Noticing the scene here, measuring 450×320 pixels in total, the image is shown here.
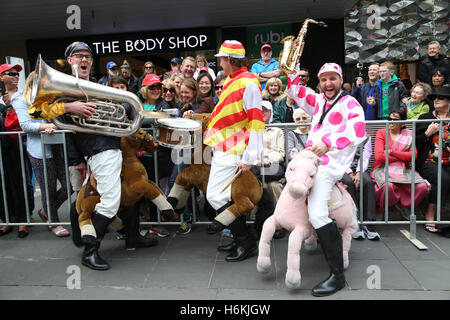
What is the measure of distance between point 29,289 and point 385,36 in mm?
9778

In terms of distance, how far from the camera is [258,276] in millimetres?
3730

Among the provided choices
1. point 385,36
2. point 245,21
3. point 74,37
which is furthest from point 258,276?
point 74,37

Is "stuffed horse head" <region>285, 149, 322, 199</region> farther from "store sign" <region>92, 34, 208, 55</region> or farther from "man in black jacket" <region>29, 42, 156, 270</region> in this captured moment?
"store sign" <region>92, 34, 208, 55</region>

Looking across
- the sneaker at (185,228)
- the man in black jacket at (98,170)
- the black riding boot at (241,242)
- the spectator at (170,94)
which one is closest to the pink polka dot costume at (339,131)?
the black riding boot at (241,242)

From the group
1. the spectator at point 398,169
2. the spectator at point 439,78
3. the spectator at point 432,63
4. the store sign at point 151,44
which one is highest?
the store sign at point 151,44

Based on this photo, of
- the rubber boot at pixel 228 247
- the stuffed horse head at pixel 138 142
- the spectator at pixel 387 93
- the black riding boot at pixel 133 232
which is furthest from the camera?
the spectator at pixel 387 93

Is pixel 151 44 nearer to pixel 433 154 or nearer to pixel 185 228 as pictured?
pixel 185 228

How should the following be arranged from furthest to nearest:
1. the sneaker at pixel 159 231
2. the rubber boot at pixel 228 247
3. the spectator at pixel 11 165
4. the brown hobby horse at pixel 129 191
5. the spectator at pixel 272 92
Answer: the spectator at pixel 272 92
the spectator at pixel 11 165
the sneaker at pixel 159 231
the rubber boot at pixel 228 247
the brown hobby horse at pixel 129 191

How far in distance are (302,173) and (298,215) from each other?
445 millimetres

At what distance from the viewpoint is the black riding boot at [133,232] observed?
450cm

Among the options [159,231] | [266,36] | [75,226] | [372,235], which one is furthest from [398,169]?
[266,36]

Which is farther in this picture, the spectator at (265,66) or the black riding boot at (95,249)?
the spectator at (265,66)

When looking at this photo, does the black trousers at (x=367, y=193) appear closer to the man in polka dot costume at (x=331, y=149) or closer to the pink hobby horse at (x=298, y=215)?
the pink hobby horse at (x=298, y=215)

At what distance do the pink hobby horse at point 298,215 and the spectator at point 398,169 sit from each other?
1366mm
